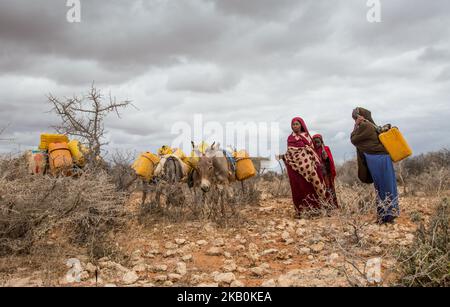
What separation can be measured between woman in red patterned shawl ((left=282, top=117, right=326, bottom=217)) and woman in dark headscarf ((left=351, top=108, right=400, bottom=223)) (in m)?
0.92

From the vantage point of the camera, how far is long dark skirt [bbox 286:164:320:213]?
8.57 m

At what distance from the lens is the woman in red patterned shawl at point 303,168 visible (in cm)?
844

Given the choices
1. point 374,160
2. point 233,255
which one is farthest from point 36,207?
point 374,160

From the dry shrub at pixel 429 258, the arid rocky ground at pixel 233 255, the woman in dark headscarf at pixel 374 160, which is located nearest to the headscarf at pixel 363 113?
the woman in dark headscarf at pixel 374 160

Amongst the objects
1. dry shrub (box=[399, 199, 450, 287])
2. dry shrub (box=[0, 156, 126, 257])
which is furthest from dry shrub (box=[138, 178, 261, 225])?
dry shrub (box=[399, 199, 450, 287])

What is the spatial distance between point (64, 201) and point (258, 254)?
276cm

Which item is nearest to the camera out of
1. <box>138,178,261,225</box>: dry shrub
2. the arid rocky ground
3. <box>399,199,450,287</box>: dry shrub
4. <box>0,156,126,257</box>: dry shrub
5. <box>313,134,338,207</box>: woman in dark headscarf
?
<box>399,199,450,287</box>: dry shrub

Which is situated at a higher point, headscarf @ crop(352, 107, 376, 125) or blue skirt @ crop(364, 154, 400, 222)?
headscarf @ crop(352, 107, 376, 125)

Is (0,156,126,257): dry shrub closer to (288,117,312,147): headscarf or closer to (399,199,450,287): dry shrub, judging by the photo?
(399,199,450,287): dry shrub

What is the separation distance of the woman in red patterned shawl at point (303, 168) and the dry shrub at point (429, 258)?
4.06 metres

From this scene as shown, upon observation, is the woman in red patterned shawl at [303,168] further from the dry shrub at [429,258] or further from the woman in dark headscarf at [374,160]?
the dry shrub at [429,258]
